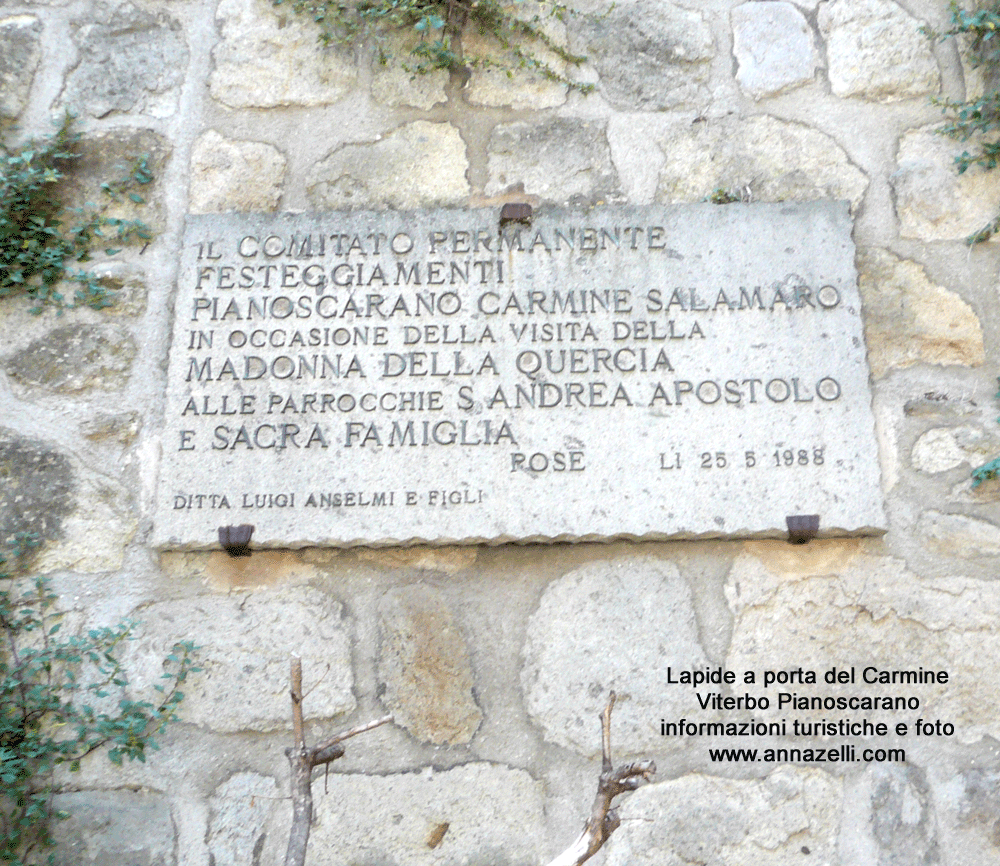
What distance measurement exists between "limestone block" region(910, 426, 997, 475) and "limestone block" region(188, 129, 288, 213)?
166 cm

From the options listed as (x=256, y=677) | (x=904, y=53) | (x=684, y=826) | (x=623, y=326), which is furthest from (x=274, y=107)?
(x=684, y=826)

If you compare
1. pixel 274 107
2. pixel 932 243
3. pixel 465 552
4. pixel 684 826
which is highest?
pixel 274 107

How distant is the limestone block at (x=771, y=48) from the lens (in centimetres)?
255

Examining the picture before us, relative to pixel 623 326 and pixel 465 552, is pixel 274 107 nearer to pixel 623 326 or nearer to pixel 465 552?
pixel 623 326

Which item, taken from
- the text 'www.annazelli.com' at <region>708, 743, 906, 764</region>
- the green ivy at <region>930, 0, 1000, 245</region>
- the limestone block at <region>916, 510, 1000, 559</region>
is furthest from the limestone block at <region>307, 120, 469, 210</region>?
the text 'www.annazelli.com' at <region>708, 743, 906, 764</region>

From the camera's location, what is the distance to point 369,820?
2.02 m

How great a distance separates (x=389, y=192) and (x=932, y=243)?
4.41 feet

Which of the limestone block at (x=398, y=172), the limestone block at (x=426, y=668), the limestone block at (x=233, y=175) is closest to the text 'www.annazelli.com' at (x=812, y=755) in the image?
the limestone block at (x=426, y=668)

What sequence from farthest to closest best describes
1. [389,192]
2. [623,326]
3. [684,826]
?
1. [389,192]
2. [623,326]
3. [684,826]

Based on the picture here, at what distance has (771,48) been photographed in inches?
101

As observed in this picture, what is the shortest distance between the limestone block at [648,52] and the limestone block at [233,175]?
0.87 metres

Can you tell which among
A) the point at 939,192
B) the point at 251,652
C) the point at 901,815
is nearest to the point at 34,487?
the point at 251,652

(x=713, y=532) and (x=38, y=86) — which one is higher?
(x=38, y=86)

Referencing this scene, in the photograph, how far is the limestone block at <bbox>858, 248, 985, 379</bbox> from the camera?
230 cm
